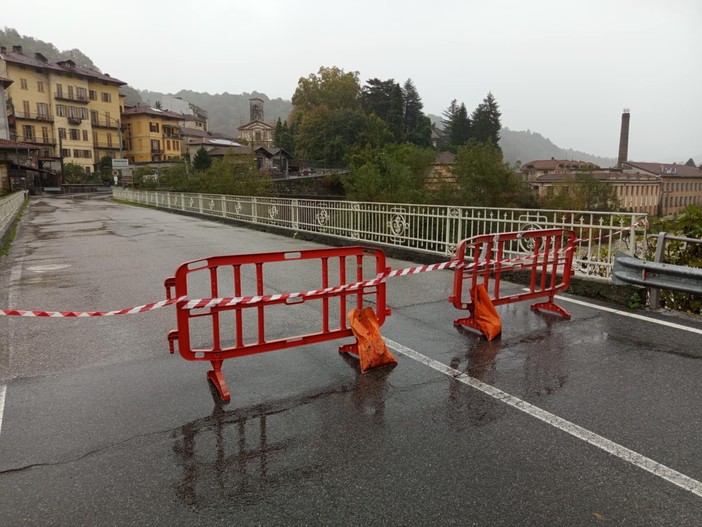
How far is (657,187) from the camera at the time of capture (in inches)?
3856

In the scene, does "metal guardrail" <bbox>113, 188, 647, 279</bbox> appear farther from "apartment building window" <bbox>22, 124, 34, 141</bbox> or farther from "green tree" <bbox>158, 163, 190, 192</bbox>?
"apartment building window" <bbox>22, 124, 34, 141</bbox>

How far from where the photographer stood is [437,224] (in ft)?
33.1

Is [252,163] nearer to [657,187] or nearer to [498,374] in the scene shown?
[498,374]

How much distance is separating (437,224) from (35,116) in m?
82.9

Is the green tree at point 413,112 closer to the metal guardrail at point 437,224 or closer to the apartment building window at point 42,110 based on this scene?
the apartment building window at point 42,110

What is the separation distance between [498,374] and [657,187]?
370 feet

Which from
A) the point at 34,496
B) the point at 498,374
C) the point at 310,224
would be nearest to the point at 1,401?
the point at 34,496

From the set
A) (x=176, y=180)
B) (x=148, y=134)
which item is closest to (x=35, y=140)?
(x=148, y=134)

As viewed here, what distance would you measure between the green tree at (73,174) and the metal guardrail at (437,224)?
6105cm

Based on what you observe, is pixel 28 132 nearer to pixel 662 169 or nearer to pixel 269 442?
pixel 269 442

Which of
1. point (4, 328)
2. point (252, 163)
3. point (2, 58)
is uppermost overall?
point (2, 58)

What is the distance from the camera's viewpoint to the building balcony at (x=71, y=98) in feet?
246

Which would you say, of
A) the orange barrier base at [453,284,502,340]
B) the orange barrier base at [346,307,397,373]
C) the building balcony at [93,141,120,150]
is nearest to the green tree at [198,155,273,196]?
the orange barrier base at [453,284,502,340]

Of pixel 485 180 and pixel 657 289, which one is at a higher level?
pixel 485 180
